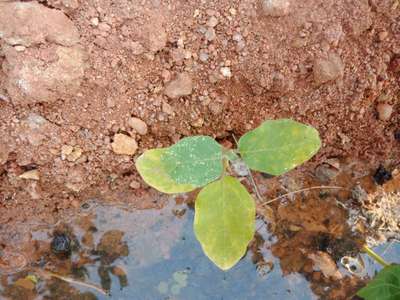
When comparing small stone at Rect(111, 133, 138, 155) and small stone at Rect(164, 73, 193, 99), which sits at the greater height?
small stone at Rect(164, 73, 193, 99)

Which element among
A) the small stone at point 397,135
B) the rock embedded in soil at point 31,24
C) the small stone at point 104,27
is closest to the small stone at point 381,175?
the small stone at point 397,135

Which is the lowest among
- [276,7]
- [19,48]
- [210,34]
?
[19,48]

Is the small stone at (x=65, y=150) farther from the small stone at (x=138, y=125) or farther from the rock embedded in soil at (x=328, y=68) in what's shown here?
the rock embedded in soil at (x=328, y=68)

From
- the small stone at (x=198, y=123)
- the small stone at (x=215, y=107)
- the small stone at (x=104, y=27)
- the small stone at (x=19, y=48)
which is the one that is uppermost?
the small stone at (x=104, y=27)

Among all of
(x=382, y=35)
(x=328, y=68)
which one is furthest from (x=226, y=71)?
(x=382, y=35)

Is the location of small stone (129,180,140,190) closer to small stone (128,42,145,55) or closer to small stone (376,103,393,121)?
small stone (128,42,145,55)

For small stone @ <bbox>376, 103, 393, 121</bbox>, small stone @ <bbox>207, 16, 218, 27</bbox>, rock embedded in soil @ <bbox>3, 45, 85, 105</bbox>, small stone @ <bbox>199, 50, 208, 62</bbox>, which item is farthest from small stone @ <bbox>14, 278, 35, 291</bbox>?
small stone @ <bbox>376, 103, 393, 121</bbox>

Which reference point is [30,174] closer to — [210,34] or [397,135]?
[210,34]
